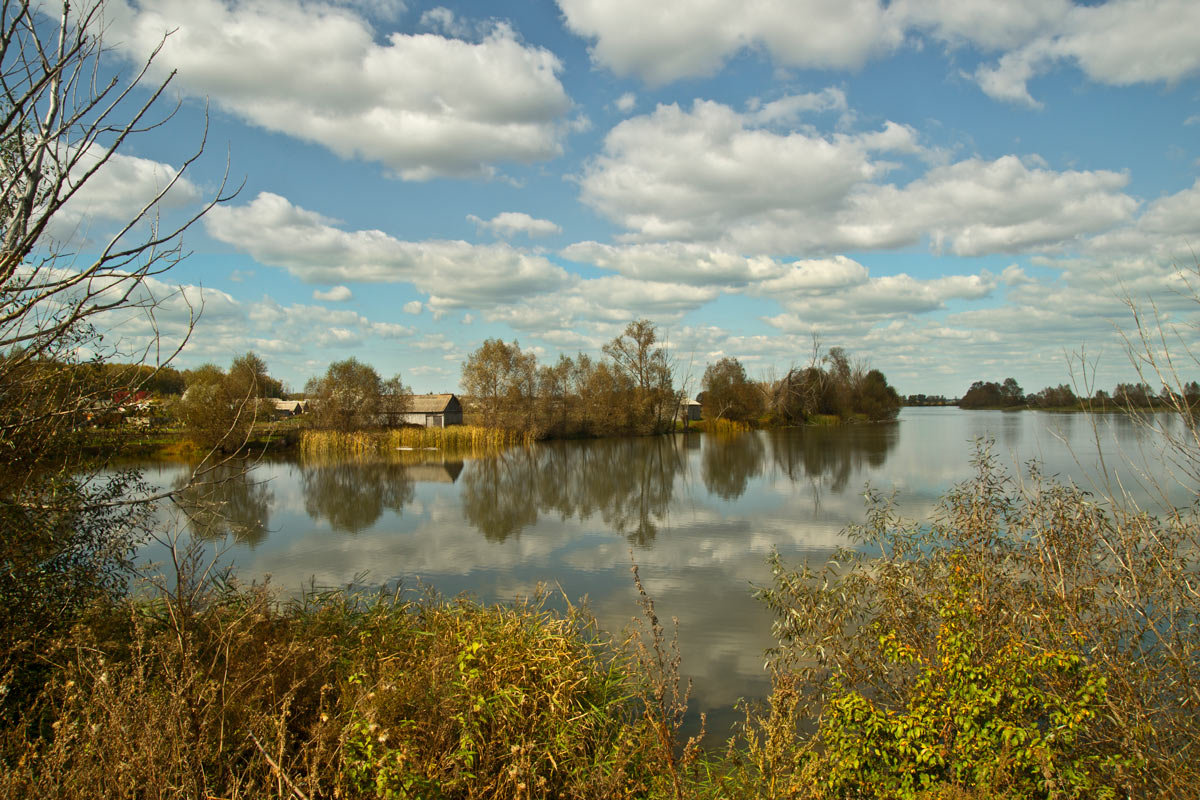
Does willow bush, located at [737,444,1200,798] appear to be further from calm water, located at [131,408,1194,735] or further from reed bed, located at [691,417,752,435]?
reed bed, located at [691,417,752,435]

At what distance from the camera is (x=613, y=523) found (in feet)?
47.6

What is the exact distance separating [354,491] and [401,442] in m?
16.8

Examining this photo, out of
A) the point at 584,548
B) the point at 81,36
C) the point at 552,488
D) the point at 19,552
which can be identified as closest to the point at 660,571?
the point at 584,548

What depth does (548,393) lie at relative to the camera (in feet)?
145

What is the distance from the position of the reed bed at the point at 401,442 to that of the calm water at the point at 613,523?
7.04 m

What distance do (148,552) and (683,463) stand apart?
19.6m

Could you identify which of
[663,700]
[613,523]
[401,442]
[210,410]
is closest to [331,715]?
[663,700]

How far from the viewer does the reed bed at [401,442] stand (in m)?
35.3

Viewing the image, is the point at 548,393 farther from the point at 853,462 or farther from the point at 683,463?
the point at 853,462

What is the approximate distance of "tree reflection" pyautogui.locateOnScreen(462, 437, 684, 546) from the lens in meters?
14.9

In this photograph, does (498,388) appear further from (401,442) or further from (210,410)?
(210,410)

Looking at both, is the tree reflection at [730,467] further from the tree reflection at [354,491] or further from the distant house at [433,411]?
the distant house at [433,411]

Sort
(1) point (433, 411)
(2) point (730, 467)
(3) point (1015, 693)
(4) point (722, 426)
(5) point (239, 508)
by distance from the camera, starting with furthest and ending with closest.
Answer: (4) point (722, 426) → (1) point (433, 411) → (2) point (730, 467) → (5) point (239, 508) → (3) point (1015, 693)

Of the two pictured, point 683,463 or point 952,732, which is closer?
point 952,732
